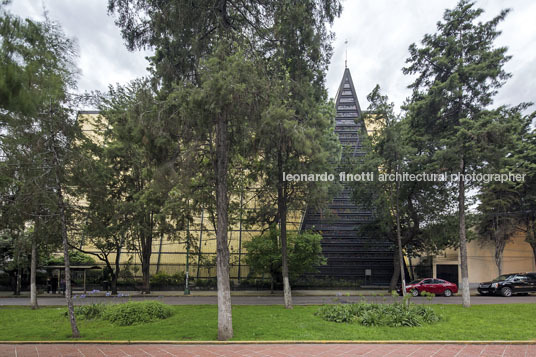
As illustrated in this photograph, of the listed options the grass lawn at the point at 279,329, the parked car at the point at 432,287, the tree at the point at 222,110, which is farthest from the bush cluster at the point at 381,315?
the parked car at the point at 432,287

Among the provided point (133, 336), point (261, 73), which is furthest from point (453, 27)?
point (133, 336)

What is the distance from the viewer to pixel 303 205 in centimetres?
1934

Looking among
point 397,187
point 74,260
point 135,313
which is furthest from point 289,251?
point 74,260

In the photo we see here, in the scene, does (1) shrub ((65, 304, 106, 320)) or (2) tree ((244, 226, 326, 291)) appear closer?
(1) shrub ((65, 304, 106, 320))

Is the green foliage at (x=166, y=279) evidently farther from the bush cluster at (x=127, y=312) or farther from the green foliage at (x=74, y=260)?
the bush cluster at (x=127, y=312)

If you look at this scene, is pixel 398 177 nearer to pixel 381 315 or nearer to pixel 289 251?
pixel 289 251

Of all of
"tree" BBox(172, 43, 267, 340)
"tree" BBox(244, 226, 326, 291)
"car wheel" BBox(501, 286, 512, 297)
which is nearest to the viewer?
"tree" BBox(172, 43, 267, 340)

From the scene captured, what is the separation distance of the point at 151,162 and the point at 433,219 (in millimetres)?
20126

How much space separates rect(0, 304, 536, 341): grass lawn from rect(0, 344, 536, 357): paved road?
0.72 meters

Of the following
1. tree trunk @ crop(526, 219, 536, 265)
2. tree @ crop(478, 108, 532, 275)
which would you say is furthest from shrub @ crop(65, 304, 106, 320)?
tree trunk @ crop(526, 219, 536, 265)

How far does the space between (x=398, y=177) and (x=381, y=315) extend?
32.7ft

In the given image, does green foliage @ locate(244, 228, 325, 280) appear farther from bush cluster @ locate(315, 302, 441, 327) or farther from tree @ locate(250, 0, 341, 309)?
bush cluster @ locate(315, 302, 441, 327)

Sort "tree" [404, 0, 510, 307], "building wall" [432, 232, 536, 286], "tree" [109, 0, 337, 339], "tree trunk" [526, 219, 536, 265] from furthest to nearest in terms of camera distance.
Result: "building wall" [432, 232, 536, 286]
"tree trunk" [526, 219, 536, 265]
"tree" [404, 0, 510, 307]
"tree" [109, 0, 337, 339]

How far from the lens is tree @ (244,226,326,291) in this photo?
74.6 feet
